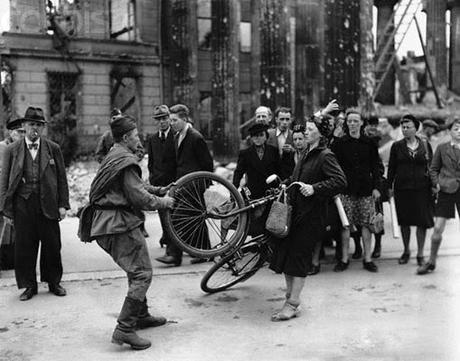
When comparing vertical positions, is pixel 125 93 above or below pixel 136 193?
above

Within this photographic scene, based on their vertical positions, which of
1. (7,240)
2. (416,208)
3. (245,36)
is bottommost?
(7,240)

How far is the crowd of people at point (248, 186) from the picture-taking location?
488 centimetres

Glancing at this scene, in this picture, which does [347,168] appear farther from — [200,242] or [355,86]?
[355,86]

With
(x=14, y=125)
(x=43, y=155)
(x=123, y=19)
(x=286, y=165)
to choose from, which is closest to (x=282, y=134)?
(x=286, y=165)

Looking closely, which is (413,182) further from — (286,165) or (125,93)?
(125,93)

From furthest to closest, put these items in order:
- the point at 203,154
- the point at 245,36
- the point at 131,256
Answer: the point at 245,36, the point at 203,154, the point at 131,256

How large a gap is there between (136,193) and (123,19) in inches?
839

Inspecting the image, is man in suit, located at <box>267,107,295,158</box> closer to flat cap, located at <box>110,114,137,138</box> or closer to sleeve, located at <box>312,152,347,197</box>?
sleeve, located at <box>312,152,347,197</box>

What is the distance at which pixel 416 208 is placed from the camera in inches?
296

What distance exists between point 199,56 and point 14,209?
1963cm

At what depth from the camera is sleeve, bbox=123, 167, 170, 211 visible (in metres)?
4.80

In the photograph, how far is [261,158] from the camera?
7105mm

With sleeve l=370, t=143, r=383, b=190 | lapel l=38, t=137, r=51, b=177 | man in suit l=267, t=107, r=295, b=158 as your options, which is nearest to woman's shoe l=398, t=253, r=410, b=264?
sleeve l=370, t=143, r=383, b=190

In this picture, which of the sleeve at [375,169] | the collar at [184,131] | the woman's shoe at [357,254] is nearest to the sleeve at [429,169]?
the sleeve at [375,169]
